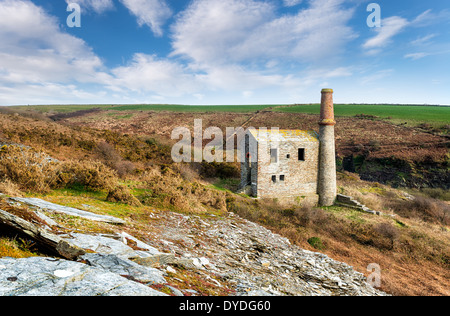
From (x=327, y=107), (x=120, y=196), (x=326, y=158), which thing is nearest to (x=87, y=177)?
(x=120, y=196)

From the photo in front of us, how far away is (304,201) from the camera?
19.4m

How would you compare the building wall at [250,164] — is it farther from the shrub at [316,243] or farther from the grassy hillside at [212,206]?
the shrub at [316,243]

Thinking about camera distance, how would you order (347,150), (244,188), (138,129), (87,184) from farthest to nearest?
(138,129)
(347,150)
(244,188)
(87,184)

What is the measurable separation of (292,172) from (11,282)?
18.6 metres

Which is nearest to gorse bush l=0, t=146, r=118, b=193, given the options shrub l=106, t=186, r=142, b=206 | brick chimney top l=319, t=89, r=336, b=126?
shrub l=106, t=186, r=142, b=206

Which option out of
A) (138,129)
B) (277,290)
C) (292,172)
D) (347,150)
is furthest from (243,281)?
(138,129)

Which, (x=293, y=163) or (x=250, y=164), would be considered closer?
(x=293, y=163)

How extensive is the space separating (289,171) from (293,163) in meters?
0.77

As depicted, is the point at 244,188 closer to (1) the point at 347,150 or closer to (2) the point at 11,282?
(2) the point at 11,282

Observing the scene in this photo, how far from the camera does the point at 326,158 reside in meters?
19.7

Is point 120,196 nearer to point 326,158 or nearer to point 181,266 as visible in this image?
point 181,266

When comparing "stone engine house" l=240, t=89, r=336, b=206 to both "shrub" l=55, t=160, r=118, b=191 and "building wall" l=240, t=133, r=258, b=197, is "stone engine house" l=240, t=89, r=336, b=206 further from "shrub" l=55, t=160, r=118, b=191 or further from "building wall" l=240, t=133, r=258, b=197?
"shrub" l=55, t=160, r=118, b=191

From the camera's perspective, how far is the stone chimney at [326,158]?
19.0 m

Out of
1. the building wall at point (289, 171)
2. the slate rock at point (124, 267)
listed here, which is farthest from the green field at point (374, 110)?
the slate rock at point (124, 267)
